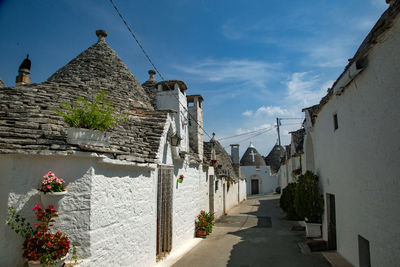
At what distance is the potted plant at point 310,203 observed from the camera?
31.6ft

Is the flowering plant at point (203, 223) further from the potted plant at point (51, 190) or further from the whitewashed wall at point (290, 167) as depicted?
the potted plant at point (51, 190)

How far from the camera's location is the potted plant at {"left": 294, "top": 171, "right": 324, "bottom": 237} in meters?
9.64

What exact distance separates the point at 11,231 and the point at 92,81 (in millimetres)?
5513

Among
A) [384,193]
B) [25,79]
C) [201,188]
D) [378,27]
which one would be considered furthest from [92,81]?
[384,193]

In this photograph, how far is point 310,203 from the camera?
966 cm

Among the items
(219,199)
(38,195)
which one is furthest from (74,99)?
(219,199)

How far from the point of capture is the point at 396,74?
412 cm

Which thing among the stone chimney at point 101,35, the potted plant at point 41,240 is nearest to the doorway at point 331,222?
the potted plant at point 41,240

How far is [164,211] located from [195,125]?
5.70m

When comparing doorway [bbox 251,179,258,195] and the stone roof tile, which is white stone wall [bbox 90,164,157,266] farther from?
doorway [bbox 251,179,258,195]

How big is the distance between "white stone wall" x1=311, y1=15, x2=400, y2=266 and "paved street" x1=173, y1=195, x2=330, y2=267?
5.09 feet

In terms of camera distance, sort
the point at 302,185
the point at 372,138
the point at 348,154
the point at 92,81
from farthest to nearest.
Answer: the point at 302,185 < the point at 92,81 < the point at 348,154 < the point at 372,138

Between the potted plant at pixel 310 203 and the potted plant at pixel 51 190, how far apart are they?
8.20m

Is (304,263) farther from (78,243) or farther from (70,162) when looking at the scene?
(70,162)
